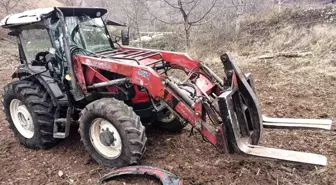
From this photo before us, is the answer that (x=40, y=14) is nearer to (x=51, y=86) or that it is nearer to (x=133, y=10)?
(x=51, y=86)

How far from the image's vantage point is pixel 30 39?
529cm

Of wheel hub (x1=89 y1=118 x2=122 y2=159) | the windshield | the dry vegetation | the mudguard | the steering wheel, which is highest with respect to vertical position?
the windshield

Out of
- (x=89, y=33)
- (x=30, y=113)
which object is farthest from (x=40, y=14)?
(x=30, y=113)

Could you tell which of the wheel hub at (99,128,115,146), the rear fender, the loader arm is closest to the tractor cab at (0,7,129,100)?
the rear fender

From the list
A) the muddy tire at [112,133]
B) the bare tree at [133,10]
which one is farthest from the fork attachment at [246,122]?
the bare tree at [133,10]

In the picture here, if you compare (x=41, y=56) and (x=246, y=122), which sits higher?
(x=41, y=56)

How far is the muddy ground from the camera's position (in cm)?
385

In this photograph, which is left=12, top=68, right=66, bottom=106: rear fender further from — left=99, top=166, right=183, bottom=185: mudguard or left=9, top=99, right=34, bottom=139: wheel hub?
left=99, top=166, right=183, bottom=185: mudguard

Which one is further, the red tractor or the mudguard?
the red tractor

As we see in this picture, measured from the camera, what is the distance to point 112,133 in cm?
428

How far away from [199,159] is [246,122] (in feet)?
3.08

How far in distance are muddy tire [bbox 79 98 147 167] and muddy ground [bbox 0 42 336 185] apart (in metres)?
0.24

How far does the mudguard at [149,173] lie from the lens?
3.61 metres

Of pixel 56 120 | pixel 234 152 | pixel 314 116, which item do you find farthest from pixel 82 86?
pixel 314 116
